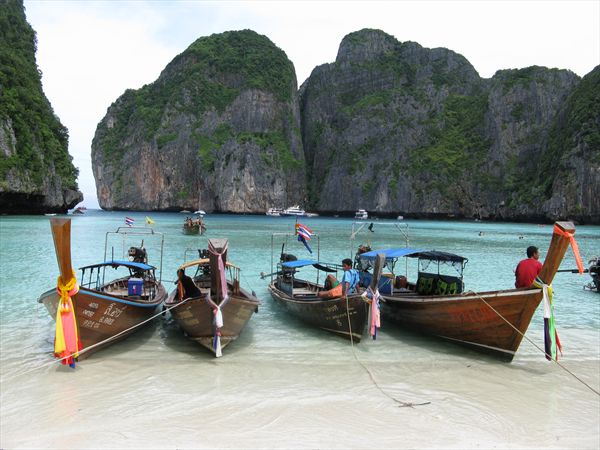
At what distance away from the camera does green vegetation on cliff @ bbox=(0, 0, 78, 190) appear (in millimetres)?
58594

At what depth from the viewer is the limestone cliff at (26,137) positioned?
56.8 m

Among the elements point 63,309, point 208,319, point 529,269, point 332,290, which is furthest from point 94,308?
point 529,269

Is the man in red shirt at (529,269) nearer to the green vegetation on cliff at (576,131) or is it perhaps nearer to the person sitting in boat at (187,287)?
the person sitting in boat at (187,287)

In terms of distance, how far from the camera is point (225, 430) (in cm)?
611

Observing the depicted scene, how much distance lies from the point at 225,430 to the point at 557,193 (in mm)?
86802

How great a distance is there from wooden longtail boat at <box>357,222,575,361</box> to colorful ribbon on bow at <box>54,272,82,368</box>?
730cm

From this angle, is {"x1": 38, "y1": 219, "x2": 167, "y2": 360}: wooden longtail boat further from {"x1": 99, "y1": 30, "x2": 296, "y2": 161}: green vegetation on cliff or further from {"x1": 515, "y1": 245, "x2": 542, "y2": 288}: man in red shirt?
{"x1": 99, "y1": 30, "x2": 296, "y2": 161}: green vegetation on cliff

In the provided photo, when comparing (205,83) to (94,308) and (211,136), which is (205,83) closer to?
(211,136)

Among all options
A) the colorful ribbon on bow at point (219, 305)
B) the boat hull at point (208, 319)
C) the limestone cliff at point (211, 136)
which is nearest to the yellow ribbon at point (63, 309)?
the boat hull at point (208, 319)

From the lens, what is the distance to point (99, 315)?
8.73 meters

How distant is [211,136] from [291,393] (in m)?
120

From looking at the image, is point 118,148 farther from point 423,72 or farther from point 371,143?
point 423,72

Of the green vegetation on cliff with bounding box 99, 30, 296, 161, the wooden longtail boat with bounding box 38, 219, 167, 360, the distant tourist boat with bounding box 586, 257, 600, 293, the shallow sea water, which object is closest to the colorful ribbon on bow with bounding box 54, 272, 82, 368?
the wooden longtail boat with bounding box 38, 219, 167, 360

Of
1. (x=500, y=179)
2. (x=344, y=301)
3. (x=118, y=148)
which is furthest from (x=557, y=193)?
(x=118, y=148)
